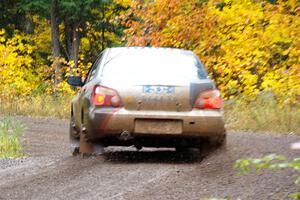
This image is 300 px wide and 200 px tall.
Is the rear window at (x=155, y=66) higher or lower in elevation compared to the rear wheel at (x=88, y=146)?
higher

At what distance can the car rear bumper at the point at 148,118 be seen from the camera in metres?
9.62

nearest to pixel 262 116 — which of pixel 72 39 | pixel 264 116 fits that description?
pixel 264 116

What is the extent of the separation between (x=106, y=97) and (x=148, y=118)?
599mm

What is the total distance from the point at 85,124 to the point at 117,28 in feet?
101

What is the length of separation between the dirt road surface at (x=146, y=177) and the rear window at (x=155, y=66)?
3.69ft

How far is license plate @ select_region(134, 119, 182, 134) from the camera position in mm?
9664

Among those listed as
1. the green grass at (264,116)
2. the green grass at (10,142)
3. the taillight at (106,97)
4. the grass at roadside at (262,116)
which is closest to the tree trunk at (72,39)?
the grass at roadside at (262,116)

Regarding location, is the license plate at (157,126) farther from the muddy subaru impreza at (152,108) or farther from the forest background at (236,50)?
the forest background at (236,50)

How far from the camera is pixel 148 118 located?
31.7 feet

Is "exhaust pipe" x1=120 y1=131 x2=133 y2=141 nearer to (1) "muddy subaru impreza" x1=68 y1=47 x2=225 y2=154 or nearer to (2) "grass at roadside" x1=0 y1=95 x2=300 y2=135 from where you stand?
(1) "muddy subaru impreza" x1=68 y1=47 x2=225 y2=154

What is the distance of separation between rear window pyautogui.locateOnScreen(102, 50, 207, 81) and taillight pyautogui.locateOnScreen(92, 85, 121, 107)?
0.29m

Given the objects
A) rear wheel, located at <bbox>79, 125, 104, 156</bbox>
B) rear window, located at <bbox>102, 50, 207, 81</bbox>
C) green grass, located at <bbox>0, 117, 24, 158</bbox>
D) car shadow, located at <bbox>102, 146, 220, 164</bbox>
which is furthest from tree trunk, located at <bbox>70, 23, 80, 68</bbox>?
rear wheel, located at <bbox>79, 125, 104, 156</bbox>

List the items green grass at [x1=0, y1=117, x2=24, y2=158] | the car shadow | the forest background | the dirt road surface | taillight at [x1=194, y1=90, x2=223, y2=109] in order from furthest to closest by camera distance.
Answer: the forest background < green grass at [x1=0, y1=117, x2=24, y2=158] < the car shadow < taillight at [x1=194, y1=90, x2=223, y2=109] < the dirt road surface

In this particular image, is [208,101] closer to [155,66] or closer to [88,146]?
[155,66]
